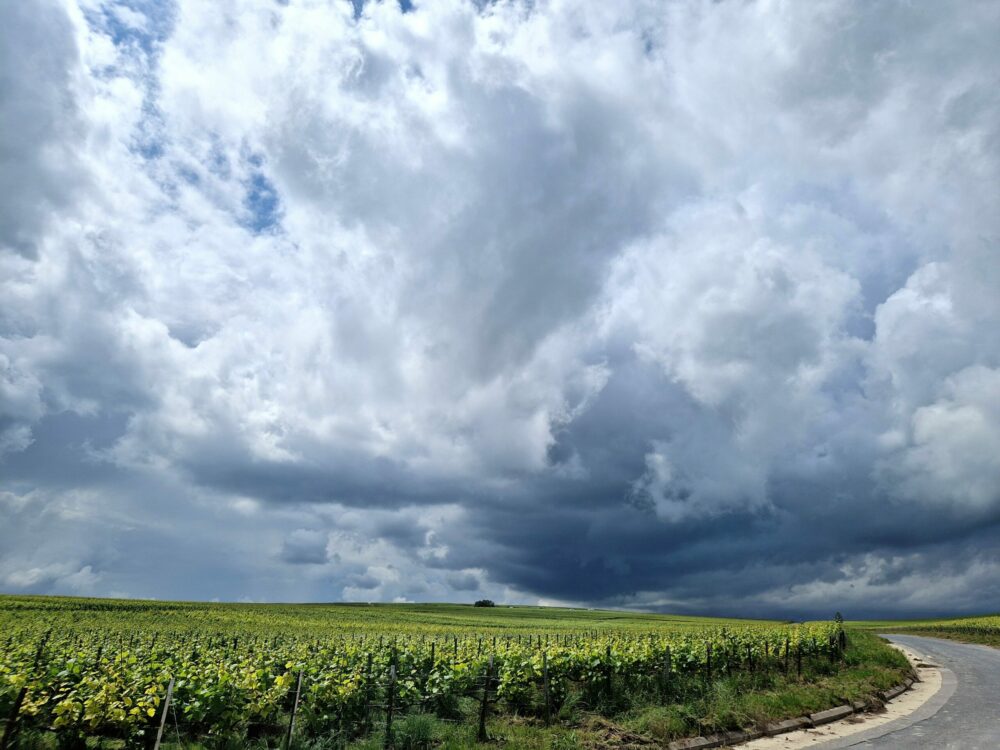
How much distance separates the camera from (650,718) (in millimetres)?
14914

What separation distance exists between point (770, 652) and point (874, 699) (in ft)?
19.4

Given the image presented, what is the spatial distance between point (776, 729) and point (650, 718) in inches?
140

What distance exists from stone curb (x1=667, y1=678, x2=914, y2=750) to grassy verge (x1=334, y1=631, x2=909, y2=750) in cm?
25

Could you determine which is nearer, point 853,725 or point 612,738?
point 612,738

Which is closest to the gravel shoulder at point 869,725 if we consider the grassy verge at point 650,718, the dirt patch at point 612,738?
the grassy verge at point 650,718

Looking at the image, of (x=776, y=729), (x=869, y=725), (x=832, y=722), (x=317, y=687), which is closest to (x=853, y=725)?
(x=869, y=725)

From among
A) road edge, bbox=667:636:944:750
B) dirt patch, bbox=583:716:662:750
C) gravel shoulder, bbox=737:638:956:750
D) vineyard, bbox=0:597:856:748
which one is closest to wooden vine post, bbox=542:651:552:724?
vineyard, bbox=0:597:856:748

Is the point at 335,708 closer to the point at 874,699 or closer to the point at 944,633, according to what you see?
the point at 874,699

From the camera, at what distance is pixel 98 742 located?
11562 mm

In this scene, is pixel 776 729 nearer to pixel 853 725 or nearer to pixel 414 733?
pixel 853 725

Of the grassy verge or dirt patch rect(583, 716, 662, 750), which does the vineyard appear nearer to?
the grassy verge

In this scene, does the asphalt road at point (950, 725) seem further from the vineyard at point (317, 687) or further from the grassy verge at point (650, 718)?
the vineyard at point (317, 687)

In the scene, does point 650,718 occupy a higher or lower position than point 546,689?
lower

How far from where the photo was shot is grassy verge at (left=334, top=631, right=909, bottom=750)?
13305 mm
